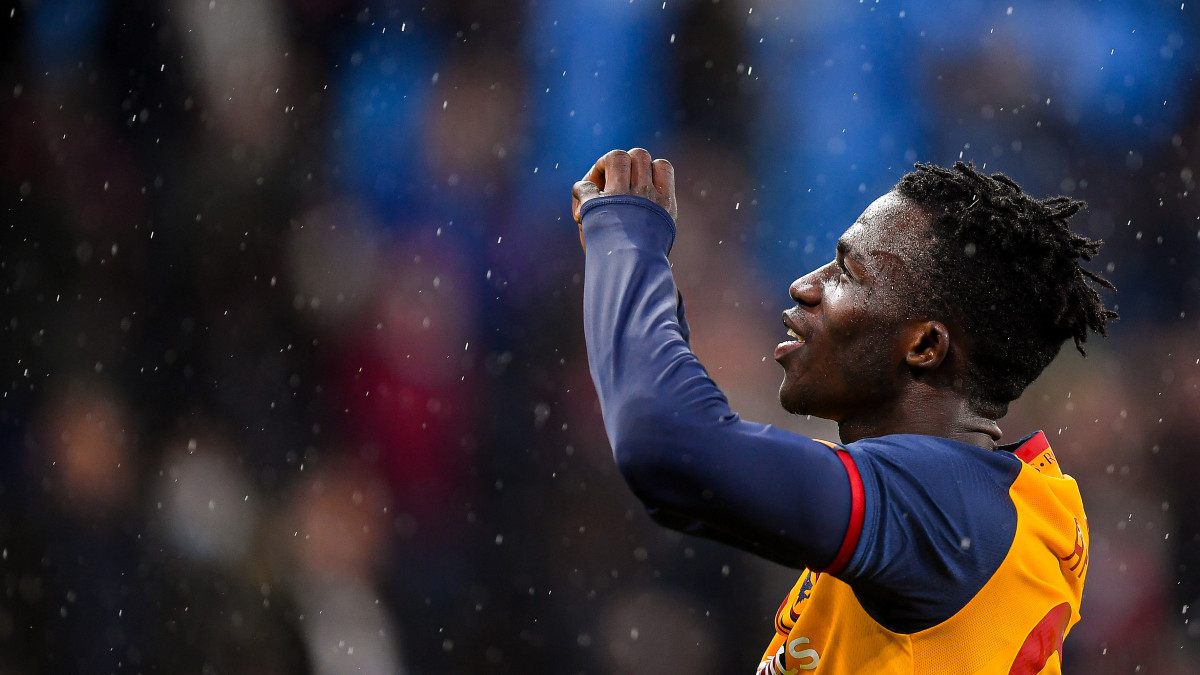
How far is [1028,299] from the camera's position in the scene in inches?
54.0

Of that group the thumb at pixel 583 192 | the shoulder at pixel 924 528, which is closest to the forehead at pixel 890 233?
the shoulder at pixel 924 528

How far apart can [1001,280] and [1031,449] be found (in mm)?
254

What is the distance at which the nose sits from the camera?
1.44 metres

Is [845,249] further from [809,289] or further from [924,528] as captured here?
[924,528]

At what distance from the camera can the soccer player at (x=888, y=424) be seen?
1013 mm

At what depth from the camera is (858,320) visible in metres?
1.38

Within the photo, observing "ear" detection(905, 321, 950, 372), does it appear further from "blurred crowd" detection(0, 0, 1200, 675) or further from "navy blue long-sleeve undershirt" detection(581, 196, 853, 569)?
"blurred crowd" detection(0, 0, 1200, 675)

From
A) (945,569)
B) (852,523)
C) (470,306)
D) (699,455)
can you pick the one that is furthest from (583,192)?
(470,306)

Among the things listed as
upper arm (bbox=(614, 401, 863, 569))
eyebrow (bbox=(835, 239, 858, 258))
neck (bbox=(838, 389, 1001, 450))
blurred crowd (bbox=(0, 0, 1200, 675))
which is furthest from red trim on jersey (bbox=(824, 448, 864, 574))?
blurred crowd (bbox=(0, 0, 1200, 675))

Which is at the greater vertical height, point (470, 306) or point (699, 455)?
point (470, 306)

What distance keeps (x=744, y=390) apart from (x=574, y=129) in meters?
1.34

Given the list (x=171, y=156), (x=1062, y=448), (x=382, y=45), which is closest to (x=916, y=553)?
(x=1062, y=448)

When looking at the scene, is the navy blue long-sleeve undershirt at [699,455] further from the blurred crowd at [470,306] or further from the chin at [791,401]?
the blurred crowd at [470,306]

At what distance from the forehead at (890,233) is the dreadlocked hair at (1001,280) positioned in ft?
0.06
